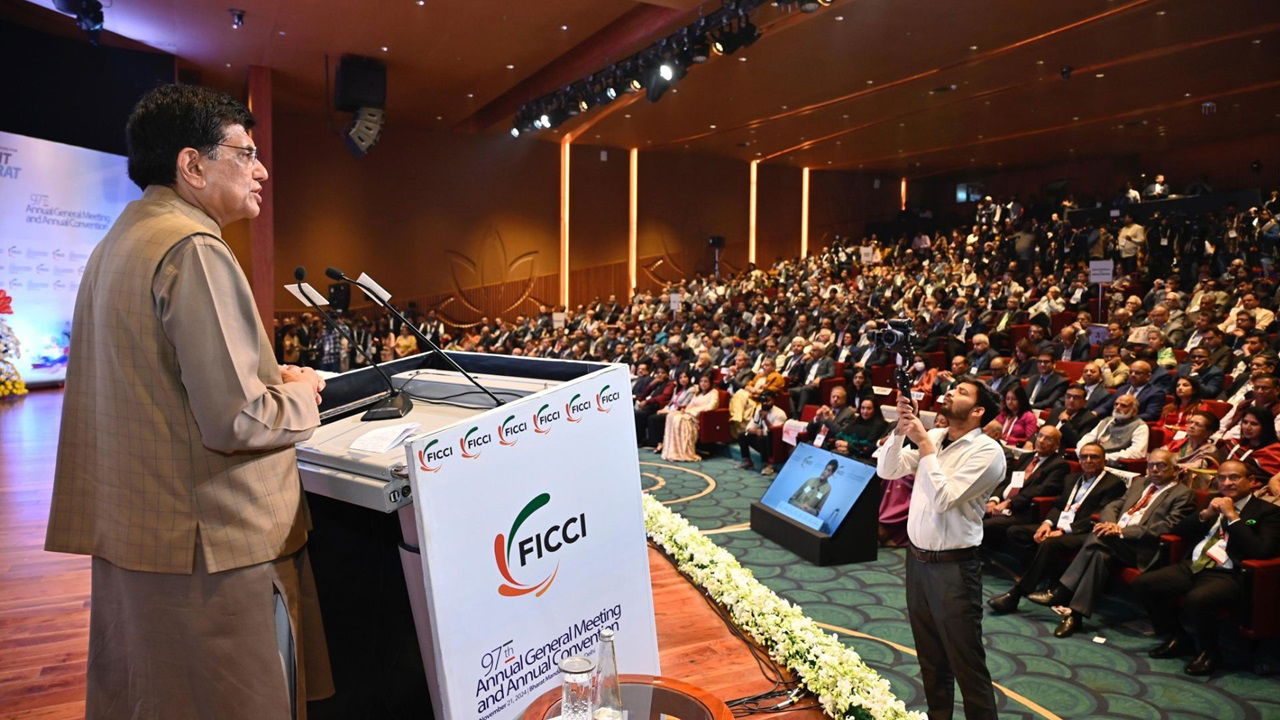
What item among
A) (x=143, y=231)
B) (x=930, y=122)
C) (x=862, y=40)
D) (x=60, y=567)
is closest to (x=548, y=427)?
(x=143, y=231)

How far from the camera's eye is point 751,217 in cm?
2173

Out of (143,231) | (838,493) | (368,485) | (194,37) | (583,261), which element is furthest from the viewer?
(583,261)

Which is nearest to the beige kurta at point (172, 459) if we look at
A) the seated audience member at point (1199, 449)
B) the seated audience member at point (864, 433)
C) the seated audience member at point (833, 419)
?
the seated audience member at point (1199, 449)

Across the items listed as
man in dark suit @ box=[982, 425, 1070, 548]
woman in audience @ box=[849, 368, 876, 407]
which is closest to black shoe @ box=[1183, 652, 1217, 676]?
man in dark suit @ box=[982, 425, 1070, 548]

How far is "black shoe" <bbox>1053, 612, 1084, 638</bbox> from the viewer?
4199mm

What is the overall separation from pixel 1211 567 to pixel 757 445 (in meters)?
4.74

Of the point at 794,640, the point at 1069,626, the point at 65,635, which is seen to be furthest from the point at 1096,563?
the point at 65,635

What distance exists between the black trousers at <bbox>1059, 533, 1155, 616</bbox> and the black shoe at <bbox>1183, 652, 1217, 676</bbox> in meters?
0.51

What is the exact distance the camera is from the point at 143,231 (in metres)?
1.27

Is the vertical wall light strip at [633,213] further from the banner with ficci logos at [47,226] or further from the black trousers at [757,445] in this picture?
the black trousers at [757,445]

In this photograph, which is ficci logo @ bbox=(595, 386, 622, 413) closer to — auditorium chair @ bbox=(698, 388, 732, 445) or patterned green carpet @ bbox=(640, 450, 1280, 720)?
patterned green carpet @ bbox=(640, 450, 1280, 720)

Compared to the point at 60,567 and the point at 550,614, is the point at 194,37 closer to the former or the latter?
the point at 60,567

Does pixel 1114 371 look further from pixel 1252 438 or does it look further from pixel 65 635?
pixel 65 635

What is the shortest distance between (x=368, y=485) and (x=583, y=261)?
18.0m
